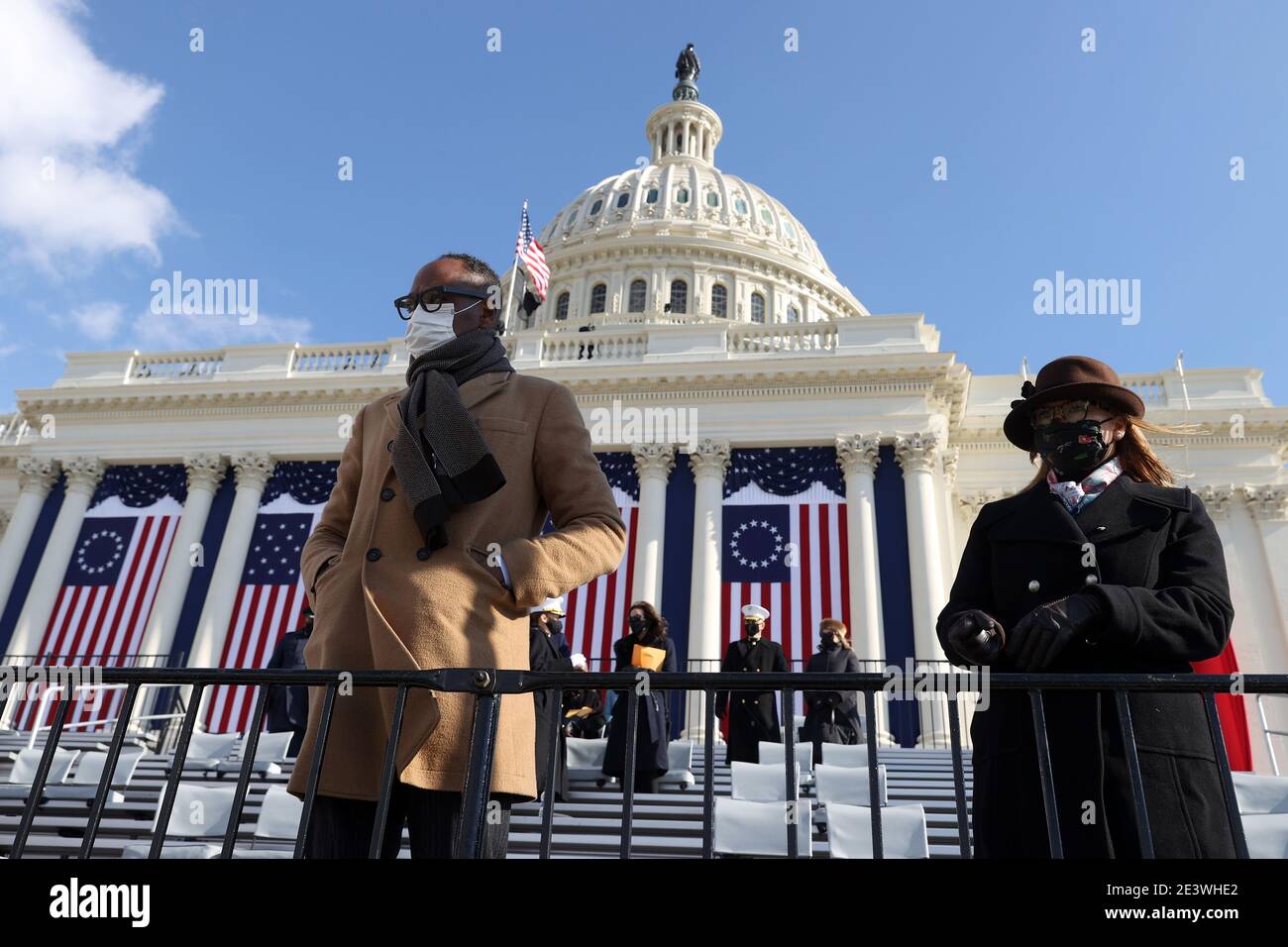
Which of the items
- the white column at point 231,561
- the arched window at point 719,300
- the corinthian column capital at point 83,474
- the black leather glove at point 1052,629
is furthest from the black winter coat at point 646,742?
the arched window at point 719,300

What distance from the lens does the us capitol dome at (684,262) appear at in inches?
1822

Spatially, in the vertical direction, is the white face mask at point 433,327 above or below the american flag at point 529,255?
below

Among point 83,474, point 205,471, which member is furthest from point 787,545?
point 83,474

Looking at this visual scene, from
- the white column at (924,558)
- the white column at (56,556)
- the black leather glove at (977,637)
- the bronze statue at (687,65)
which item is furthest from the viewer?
the bronze statue at (687,65)

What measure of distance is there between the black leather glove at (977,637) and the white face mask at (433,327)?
1958mm

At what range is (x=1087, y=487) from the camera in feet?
11.7

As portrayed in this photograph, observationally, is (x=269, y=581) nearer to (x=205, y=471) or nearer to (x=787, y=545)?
(x=205, y=471)

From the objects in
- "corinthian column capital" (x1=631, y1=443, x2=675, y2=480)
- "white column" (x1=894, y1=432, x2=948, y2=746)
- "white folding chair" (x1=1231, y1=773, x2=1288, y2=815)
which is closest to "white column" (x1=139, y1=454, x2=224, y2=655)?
"corinthian column capital" (x1=631, y1=443, x2=675, y2=480)

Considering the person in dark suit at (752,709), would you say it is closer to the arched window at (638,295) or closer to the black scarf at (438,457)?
the black scarf at (438,457)

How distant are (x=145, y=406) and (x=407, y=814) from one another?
25959 millimetres

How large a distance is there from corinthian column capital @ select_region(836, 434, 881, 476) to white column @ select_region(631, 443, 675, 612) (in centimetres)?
387

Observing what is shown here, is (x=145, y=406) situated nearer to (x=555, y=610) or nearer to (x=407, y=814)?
(x=555, y=610)

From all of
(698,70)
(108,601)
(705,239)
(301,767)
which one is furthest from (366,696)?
(698,70)

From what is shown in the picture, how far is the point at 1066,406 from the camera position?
3660mm
